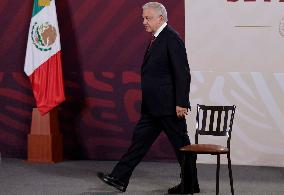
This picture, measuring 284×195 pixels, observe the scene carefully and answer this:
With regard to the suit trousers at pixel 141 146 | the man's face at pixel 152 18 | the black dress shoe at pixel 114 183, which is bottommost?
the black dress shoe at pixel 114 183

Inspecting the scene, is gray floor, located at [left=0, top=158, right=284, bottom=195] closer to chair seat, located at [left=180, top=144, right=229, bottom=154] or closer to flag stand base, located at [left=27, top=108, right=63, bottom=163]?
flag stand base, located at [left=27, top=108, right=63, bottom=163]

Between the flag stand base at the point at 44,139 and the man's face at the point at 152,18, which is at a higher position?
the man's face at the point at 152,18

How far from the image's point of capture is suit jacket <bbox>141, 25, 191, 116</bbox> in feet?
15.2

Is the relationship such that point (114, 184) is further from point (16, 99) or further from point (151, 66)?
point (16, 99)

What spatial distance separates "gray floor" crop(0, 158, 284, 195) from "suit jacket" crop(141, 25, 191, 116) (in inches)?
31.2

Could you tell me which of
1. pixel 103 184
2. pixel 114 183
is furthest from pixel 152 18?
pixel 103 184

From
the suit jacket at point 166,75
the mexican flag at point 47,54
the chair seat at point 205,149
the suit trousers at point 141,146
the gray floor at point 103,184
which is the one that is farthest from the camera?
the mexican flag at point 47,54

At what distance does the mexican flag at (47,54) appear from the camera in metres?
6.49

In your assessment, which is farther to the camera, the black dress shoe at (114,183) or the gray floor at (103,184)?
the gray floor at (103,184)

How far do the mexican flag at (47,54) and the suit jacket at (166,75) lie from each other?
1.92 meters

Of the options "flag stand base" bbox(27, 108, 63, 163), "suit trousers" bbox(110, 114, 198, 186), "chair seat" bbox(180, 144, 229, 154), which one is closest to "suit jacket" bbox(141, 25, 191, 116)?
"suit trousers" bbox(110, 114, 198, 186)

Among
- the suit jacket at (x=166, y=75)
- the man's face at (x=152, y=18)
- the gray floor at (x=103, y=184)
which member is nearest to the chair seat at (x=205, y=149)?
the suit jacket at (x=166, y=75)

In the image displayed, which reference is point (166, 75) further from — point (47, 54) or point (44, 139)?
point (44, 139)

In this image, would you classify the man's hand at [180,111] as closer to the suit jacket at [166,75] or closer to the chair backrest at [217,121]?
the suit jacket at [166,75]
